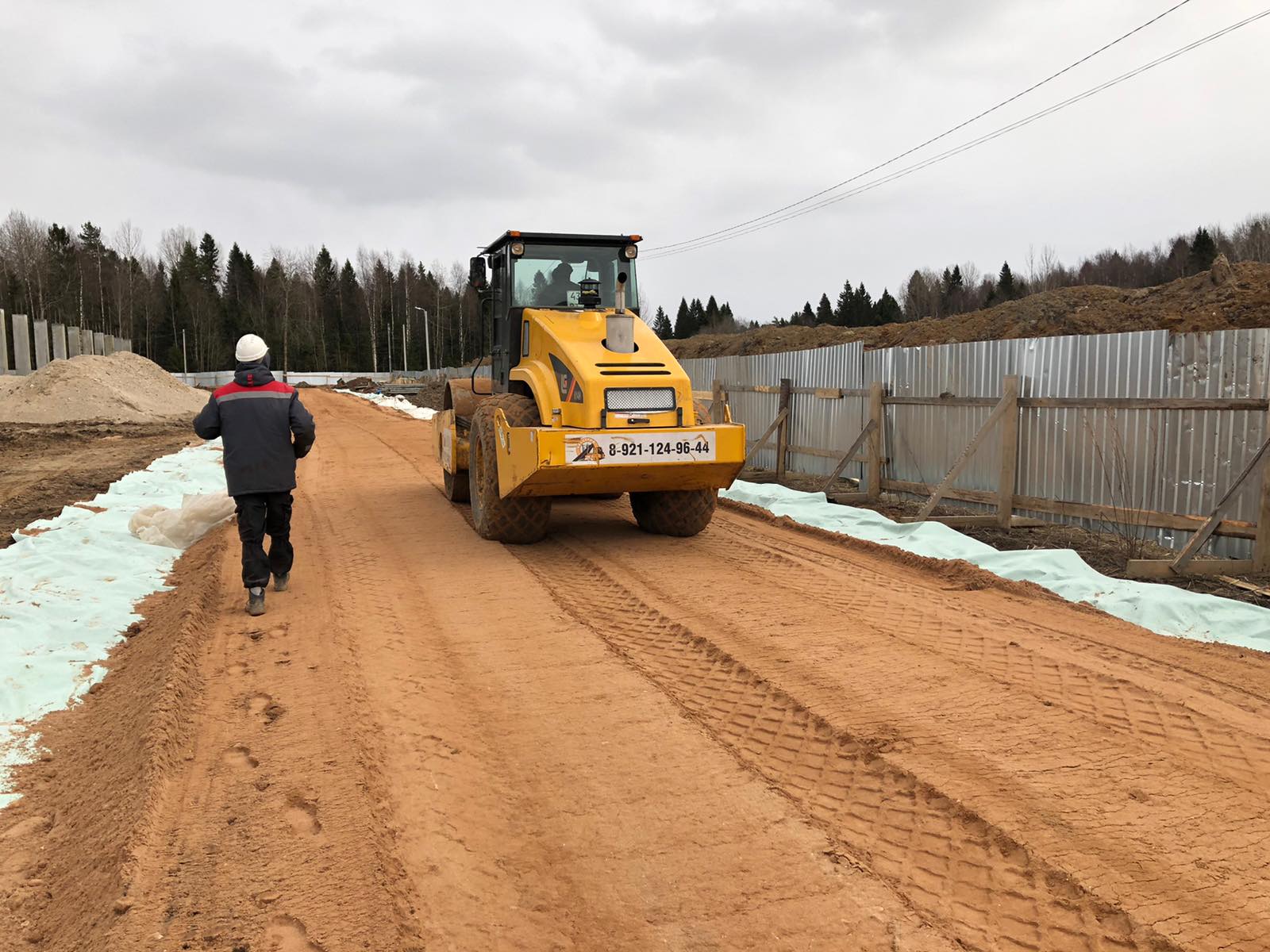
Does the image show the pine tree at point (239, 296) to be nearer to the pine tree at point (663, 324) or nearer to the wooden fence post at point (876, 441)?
the pine tree at point (663, 324)

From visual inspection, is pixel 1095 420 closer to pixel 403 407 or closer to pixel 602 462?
pixel 602 462

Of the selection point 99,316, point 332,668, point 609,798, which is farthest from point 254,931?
point 99,316

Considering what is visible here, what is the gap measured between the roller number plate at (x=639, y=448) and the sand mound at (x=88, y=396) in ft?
80.0

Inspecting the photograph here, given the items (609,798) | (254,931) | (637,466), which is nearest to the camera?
(254,931)

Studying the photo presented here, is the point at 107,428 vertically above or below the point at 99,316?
below

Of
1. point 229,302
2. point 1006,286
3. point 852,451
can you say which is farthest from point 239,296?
point 852,451

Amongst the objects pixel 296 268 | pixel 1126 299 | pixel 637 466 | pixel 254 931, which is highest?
pixel 296 268

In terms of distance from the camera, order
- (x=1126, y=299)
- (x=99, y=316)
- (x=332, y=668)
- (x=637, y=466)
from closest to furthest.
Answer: (x=332, y=668) → (x=637, y=466) → (x=1126, y=299) → (x=99, y=316)

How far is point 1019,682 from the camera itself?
4.98m

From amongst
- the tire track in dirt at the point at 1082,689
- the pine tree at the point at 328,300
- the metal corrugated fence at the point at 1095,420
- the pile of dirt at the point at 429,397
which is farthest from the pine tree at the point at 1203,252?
the pine tree at the point at 328,300

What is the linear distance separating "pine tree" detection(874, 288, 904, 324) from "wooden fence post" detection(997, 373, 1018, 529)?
59.0 metres

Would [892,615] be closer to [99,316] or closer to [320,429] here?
[320,429]

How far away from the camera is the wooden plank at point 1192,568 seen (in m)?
7.31

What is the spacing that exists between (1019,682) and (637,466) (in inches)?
151
